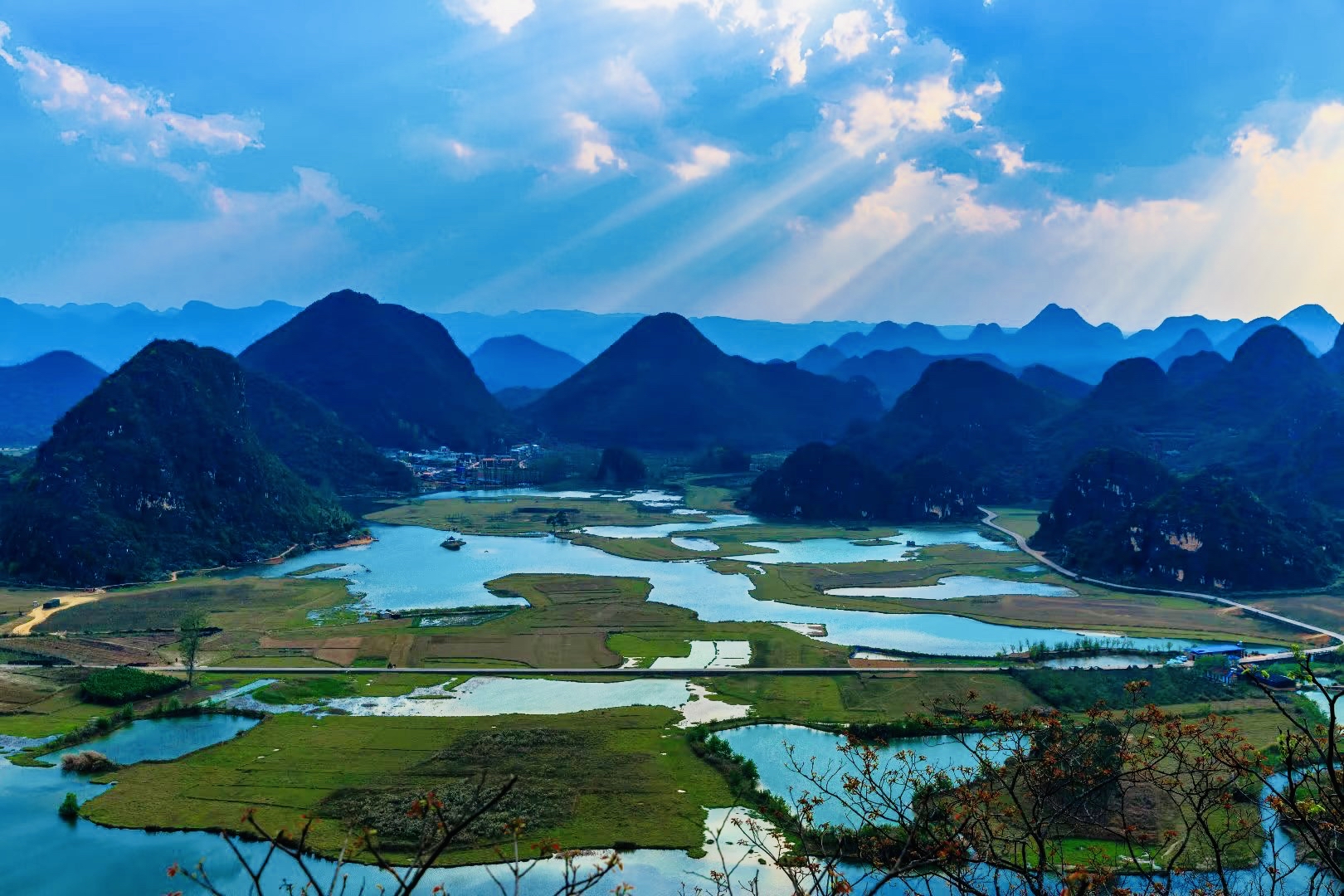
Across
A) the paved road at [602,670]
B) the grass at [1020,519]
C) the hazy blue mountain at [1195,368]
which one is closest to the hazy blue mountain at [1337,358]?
the hazy blue mountain at [1195,368]

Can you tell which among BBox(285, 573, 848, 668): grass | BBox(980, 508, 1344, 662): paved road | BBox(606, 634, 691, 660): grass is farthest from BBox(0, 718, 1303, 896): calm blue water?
BBox(980, 508, 1344, 662): paved road

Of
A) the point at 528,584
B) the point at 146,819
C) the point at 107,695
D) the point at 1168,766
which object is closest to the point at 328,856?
the point at 146,819

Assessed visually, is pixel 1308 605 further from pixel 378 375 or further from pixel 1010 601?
pixel 378 375

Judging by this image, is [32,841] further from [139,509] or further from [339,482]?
[339,482]

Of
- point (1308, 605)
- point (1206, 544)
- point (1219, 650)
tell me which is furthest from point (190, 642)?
point (1206, 544)

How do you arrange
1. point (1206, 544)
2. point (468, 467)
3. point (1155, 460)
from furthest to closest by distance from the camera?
point (468, 467) < point (1155, 460) < point (1206, 544)
